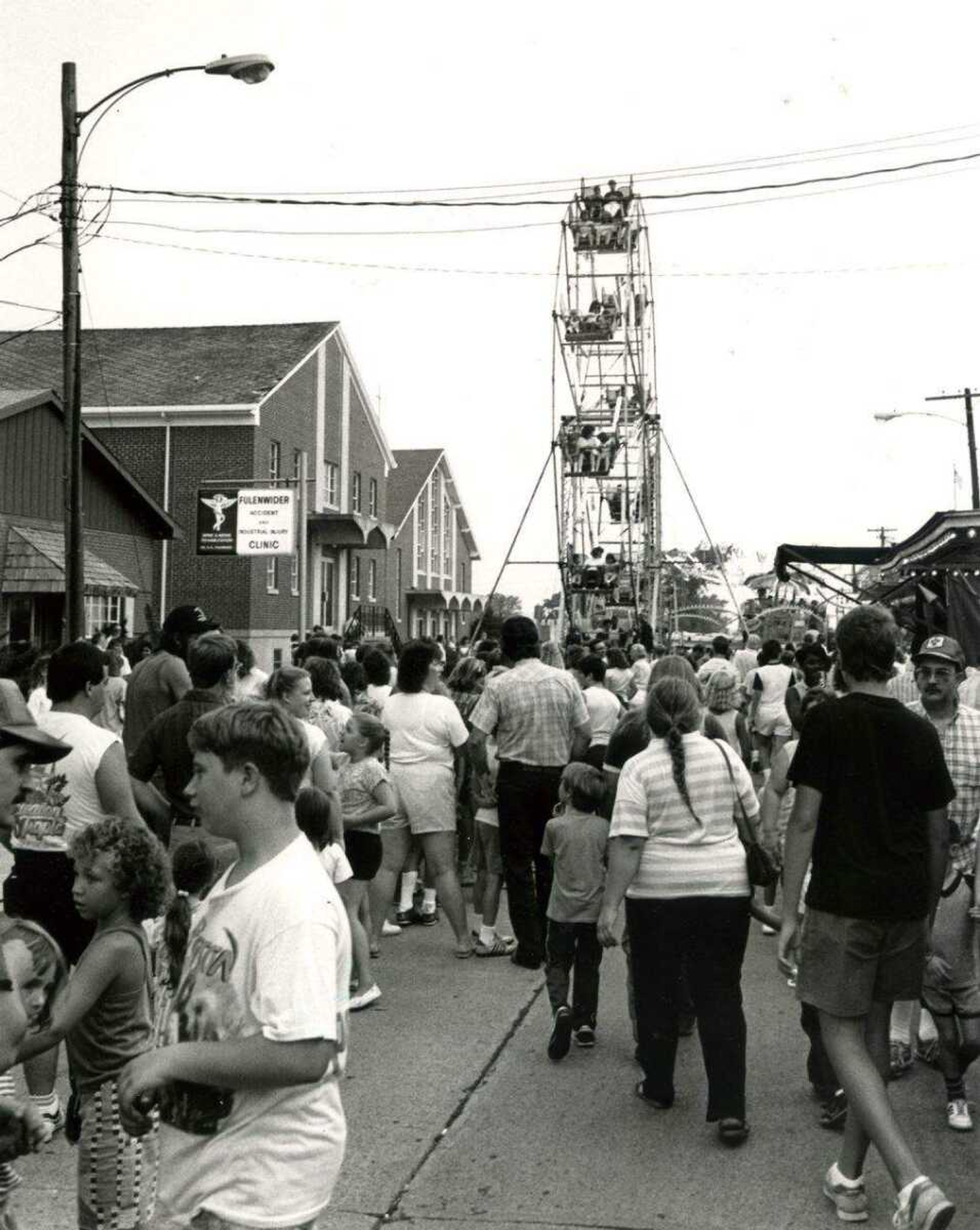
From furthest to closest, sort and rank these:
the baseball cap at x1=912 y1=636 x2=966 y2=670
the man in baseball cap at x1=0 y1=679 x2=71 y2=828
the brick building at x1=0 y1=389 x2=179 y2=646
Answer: the brick building at x1=0 y1=389 x2=179 y2=646 → the baseball cap at x1=912 y1=636 x2=966 y2=670 → the man in baseball cap at x1=0 y1=679 x2=71 y2=828

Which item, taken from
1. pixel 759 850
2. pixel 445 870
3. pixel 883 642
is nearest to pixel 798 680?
pixel 445 870

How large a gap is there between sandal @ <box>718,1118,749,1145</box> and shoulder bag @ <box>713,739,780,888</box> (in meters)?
0.86

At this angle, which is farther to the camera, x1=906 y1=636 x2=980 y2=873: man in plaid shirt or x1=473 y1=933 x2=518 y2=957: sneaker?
x1=473 y1=933 x2=518 y2=957: sneaker

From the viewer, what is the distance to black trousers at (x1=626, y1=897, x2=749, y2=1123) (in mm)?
5016

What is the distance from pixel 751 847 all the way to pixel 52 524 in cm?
1851

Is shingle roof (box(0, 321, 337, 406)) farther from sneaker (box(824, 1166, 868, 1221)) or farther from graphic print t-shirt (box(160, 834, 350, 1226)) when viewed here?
graphic print t-shirt (box(160, 834, 350, 1226))

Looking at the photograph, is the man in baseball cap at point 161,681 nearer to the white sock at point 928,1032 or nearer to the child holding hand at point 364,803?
the child holding hand at point 364,803

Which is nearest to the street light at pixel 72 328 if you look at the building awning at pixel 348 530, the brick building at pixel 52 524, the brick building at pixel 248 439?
the brick building at pixel 52 524

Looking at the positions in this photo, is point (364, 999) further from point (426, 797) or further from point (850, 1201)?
point (850, 1201)

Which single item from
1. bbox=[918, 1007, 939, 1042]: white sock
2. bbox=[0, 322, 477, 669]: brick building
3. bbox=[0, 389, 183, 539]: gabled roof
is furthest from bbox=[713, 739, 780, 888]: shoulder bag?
bbox=[0, 322, 477, 669]: brick building

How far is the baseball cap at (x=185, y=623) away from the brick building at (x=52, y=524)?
36.4 ft

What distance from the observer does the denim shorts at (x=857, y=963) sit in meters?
4.29

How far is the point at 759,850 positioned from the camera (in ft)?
17.6

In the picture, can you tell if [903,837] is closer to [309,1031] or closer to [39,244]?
[309,1031]
